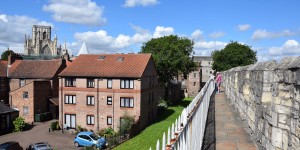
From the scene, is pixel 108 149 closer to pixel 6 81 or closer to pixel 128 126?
pixel 128 126

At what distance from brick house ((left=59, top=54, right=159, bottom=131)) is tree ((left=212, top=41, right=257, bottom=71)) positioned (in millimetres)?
37512

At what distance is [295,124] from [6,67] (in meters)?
47.8

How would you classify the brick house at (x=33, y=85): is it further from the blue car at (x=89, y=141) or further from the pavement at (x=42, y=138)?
the blue car at (x=89, y=141)

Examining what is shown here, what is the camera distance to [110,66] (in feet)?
112

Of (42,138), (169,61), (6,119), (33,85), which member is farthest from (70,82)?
(169,61)

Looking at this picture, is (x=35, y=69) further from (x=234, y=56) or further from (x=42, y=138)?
(x=234, y=56)

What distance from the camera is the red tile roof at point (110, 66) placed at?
32.4m

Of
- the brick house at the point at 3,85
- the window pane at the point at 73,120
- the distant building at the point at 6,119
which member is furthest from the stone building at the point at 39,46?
the window pane at the point at 73,120

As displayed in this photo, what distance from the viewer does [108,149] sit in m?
25.2

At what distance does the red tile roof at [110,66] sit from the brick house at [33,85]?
617cm

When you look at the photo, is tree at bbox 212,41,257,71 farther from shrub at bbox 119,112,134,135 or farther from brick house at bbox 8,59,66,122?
shrub at bbox 119,112,134,135

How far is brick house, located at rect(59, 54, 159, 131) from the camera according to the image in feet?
105

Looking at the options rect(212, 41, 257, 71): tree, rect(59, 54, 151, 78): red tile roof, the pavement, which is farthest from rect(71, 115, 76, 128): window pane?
rect(212, 41, 257, 71): tree

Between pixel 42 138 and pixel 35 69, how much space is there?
16.3 metres
